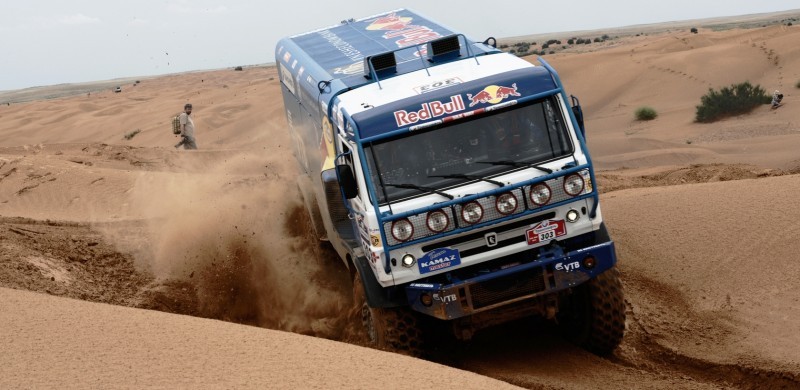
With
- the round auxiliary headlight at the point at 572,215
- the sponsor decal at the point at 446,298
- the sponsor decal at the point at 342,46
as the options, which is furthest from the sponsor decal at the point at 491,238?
the sponsor decal at the point at 342,46

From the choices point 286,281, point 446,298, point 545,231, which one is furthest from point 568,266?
point 286,281

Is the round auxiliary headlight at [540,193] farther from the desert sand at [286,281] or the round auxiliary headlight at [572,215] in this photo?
the desert sand at [286,281]

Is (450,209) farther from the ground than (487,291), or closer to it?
farther from the ground

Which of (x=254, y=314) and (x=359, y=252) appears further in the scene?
(x=254, y=314)

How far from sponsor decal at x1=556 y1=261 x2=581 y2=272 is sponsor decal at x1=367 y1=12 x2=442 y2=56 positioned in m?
2.84

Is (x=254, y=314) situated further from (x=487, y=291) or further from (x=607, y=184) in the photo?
(x=607, y=184)

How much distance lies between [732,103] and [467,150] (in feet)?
68.5

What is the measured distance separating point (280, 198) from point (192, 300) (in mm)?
2095

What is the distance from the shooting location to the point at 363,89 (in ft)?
31.1

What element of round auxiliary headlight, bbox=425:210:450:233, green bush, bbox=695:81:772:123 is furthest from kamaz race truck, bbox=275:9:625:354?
green bush, bbox=695:81:772:123

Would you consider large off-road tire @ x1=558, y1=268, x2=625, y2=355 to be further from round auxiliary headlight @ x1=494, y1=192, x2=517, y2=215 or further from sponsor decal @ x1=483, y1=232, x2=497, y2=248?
round auxiliary headlight @ x1=494, y1=192, x2=517, y2=215

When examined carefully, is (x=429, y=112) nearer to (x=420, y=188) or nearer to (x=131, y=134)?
(x=420, y=188)

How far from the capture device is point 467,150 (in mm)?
8789

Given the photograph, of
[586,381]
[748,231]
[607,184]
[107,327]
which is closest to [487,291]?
[586,381]
